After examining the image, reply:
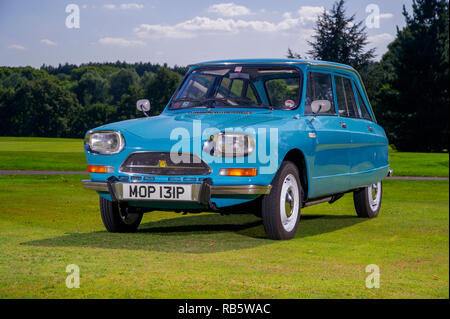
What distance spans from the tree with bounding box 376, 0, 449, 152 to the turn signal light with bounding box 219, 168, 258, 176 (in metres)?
32.3

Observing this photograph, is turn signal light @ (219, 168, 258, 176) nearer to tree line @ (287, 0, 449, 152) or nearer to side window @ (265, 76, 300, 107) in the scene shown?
side window @ (265, 76, 300, 107)

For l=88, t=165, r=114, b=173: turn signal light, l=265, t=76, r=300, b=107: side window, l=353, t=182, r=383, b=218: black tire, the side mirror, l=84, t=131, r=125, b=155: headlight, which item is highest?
l=265, t=76, r=300, b=107: side window

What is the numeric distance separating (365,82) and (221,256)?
5021cm

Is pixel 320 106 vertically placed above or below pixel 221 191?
above

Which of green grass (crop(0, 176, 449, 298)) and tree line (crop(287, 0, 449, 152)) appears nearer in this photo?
green grass (crop(0, 176, 449, 298))

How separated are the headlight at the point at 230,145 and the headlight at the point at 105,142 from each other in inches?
42.2

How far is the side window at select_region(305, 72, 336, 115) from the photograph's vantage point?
8349 millimetres

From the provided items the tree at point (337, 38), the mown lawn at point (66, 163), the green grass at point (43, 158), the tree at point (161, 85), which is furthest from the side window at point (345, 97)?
the tree at point (161, 85)

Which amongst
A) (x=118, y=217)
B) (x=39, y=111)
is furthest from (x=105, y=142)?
(x=39, y=111)

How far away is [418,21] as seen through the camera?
124 feet

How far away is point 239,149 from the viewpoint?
22.3 ft

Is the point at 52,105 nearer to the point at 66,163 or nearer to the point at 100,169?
the point at 66,163
